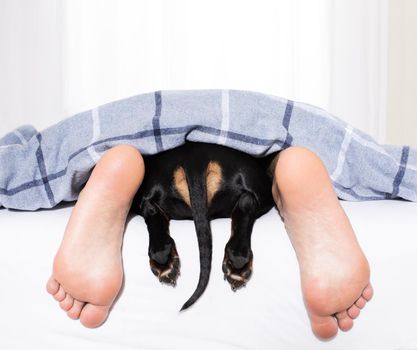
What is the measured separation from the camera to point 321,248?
96cm

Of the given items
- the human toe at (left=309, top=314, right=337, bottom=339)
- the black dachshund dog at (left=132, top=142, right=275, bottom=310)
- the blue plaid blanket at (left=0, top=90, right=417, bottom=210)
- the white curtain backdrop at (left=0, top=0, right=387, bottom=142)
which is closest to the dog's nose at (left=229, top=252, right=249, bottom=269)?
the black dachshund dog at (left=132, top=142, right=275, bottom=310)

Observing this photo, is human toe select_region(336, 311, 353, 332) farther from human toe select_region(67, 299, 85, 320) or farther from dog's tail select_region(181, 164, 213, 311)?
human toe select_region(67, 299, 85, 320)

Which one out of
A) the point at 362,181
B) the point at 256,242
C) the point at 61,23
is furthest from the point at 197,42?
the point at 256,242

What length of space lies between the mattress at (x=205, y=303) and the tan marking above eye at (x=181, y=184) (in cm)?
7

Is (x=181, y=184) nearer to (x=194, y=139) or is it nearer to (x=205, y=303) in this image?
(x=194, y=139)

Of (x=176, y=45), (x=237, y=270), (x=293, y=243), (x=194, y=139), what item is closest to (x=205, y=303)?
(x=237, y=270)

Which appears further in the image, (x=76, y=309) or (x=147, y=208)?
(x=147, y=208)

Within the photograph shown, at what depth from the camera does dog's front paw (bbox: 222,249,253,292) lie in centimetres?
97

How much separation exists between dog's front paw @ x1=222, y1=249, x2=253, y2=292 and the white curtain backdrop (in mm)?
1758

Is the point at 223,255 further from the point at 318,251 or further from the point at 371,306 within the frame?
the point at 371,306

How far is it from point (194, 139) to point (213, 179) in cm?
10

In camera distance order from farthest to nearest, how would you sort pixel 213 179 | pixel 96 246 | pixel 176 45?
pixel 176 45 < pixel 213 179 < pixel 96 246

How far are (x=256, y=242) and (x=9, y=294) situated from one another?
44cm

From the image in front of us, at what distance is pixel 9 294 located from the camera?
0.99 m
